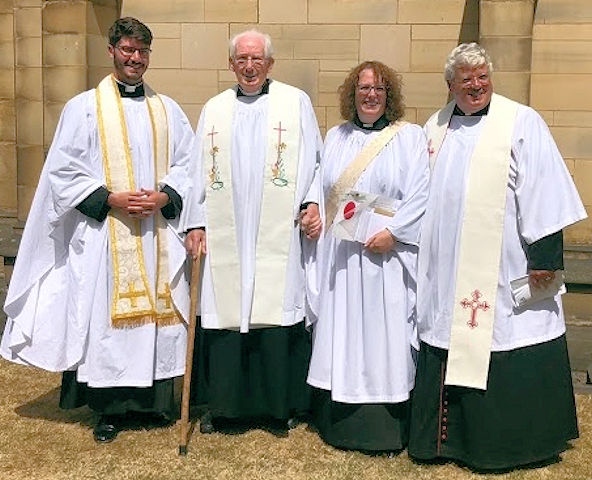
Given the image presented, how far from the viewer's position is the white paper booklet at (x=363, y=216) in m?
4.39

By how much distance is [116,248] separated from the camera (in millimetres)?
4703

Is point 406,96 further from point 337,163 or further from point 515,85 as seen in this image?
point 337,163

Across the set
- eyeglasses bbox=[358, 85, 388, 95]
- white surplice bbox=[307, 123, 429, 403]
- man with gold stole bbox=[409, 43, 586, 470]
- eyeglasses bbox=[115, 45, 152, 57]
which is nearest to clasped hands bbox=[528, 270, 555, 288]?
man with gold stole bbox=[409, 43, 586, 470]

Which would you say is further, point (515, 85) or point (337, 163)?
point (515, 85)

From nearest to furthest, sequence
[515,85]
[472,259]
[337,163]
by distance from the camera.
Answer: [472,259] < [337,163] < [515,85]

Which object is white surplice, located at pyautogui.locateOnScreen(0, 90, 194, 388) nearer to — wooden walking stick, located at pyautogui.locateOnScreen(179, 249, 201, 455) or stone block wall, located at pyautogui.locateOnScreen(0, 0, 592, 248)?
wooden walking stick, located at pyautogui.locateOnScreen(179, 249, 201, 455)

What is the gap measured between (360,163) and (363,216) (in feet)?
0.93

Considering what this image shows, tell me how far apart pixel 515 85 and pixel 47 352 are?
142 inches

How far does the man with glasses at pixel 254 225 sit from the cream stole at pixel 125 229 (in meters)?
0.23

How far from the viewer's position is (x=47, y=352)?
4809 millimetres

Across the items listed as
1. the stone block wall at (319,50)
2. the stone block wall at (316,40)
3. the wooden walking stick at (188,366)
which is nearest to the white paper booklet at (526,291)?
the wooden walking stick at (188,366)

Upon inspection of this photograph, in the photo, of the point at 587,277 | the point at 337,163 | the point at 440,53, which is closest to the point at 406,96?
the point at 440,53

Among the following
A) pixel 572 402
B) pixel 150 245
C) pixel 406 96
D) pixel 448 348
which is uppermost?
pixel 406 96

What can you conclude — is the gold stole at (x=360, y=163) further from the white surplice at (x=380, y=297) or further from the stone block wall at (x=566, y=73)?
the stone block wall at (x=566, y=73)
